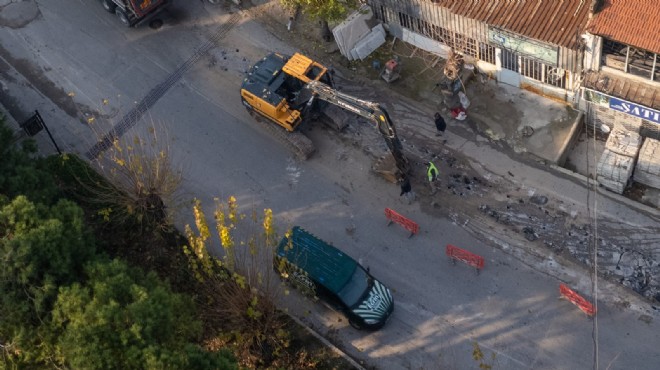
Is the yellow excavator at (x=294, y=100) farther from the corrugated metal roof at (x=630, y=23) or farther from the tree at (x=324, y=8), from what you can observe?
the corrugated metal roof at (x=630, y=23)

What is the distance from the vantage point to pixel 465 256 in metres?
32.4

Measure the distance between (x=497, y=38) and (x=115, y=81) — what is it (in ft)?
67.9

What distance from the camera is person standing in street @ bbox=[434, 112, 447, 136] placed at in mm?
36438

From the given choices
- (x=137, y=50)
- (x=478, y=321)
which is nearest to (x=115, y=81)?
(x=137, y=50)

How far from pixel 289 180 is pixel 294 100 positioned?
4.02 metres

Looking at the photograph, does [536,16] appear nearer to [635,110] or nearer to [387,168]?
[635,110]

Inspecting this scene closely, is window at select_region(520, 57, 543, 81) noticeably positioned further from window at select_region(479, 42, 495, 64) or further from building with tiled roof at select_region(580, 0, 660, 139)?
building with tiled roof at select_region(580, 0, 660, 139)

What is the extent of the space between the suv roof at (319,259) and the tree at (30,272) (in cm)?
877

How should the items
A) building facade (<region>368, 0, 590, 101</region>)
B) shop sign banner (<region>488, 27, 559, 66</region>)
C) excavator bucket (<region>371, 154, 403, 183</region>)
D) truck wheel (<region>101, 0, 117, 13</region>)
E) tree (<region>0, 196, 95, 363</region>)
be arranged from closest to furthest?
1. tree (<region>0, 196, 95, 363</region>)
2. building facade (<region>368, 0, 590, 101</region>)
3. shop sign banner (<region>488, 27, 559, 66</region>)
4. excavator bucket (<region>371, 154, 403, 183</region>)
5. truck wheel (<region>101, 0, 117, 13</region>)

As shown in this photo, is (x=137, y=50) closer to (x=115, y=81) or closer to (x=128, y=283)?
(x=115, y=81)

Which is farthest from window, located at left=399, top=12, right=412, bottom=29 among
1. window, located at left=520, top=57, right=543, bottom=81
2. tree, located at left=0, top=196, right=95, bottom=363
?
tree, located at left=0, top=196, right=95, bottom=363

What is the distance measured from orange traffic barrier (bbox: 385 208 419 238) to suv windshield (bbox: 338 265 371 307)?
3667mm

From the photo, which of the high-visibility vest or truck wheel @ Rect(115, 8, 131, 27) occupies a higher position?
truck wheel @ Rect(115, 8, 131, 27)

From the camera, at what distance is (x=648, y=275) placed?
31.7m
